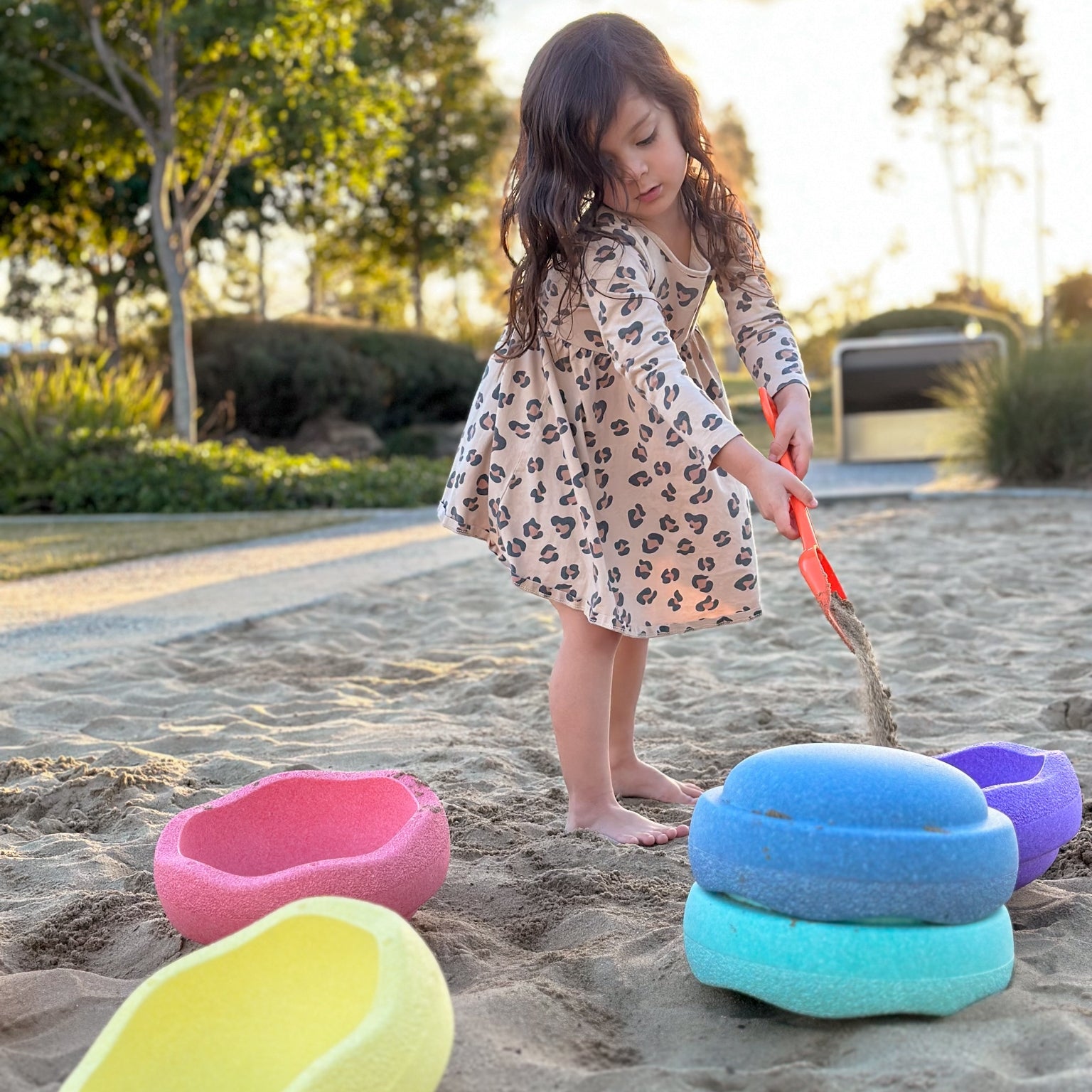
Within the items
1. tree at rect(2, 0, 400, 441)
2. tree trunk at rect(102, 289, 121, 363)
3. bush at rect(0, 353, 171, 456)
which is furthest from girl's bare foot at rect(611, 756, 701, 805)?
tree trunk at rect(102, 289, 121, 363)

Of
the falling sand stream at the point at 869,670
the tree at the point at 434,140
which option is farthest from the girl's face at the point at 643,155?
the tree at the point at 434,140

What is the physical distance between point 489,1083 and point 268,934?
0.31 m

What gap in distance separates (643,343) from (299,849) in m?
1.05

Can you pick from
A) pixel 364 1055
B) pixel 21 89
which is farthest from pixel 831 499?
pixel 21 89

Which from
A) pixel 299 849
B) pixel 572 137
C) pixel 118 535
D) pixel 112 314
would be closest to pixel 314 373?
pixel 112 314

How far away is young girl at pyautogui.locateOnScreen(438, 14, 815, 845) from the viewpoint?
233 cm

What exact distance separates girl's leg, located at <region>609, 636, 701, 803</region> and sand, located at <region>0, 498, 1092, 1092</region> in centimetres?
7

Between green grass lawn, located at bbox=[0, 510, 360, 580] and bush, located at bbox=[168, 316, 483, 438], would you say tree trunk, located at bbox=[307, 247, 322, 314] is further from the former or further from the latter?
green grass lawn, located at bbox=[0, 510, 360, 580]

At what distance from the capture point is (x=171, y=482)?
1032cm

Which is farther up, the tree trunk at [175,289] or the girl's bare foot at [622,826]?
the tree trunk at [175,289]

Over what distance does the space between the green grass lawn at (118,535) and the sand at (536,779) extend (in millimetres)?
1968

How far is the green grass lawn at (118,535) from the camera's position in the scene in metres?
6.76

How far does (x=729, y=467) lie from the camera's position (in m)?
2.12

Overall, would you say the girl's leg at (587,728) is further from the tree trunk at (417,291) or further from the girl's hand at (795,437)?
the tree trunk at (417,291)
